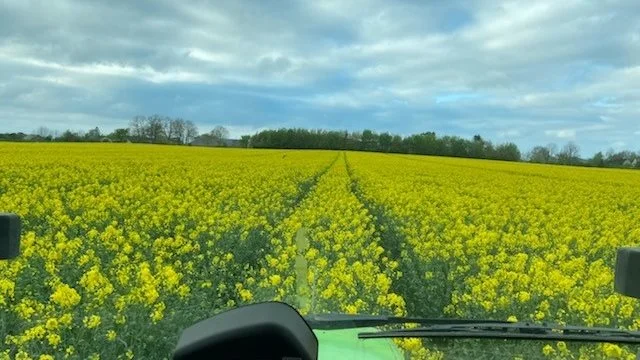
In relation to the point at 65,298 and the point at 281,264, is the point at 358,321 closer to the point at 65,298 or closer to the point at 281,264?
the point at 65,298

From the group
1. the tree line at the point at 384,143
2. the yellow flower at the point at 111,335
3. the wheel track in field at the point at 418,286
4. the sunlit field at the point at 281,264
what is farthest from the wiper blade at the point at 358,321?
the tree line at the point at 384,143

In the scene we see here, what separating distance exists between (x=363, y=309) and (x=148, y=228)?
195 inches

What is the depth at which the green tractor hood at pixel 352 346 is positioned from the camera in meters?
1.68

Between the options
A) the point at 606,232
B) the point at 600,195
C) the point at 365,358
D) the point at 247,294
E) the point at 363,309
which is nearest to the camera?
the point at 365,358

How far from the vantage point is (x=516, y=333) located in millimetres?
1808

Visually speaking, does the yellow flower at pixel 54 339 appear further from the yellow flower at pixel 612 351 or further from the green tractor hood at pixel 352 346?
the yellow flower at pixel 612 351

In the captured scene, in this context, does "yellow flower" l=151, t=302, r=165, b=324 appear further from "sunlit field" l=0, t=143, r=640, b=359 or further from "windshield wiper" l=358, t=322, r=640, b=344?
"windshield wiper" l=358, t=322, r=640, b=344

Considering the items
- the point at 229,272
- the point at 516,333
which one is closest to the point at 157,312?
the point at 229,272

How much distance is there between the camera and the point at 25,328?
190 inches

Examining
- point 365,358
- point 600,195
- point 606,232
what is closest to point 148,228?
point 606,232

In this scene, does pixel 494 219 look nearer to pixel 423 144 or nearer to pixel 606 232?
pixel 606 232

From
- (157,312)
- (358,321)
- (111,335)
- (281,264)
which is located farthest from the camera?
(281,264)

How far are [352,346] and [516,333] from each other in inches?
15.6

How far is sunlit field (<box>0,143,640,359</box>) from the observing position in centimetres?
479
